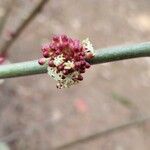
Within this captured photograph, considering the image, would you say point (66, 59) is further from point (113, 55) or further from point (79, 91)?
point (79, 91)

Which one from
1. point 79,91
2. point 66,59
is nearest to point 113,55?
point 66,59

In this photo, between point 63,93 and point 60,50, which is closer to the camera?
point 60,50

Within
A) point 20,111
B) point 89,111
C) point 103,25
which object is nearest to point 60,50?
point 20,111

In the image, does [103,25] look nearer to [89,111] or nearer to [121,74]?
[121,74]

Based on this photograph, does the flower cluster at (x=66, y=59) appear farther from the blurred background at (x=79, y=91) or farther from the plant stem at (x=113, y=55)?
the blurred background at (x=79, y=91)

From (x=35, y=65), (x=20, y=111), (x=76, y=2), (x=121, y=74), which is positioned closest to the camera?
(x=35, y=65)

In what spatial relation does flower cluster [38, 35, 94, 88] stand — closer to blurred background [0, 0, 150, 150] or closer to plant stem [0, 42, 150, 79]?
plant stem [0, 42, 150, 79]

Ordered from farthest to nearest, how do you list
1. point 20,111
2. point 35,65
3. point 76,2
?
point 76,2 < point 20,111 < point 35,65
